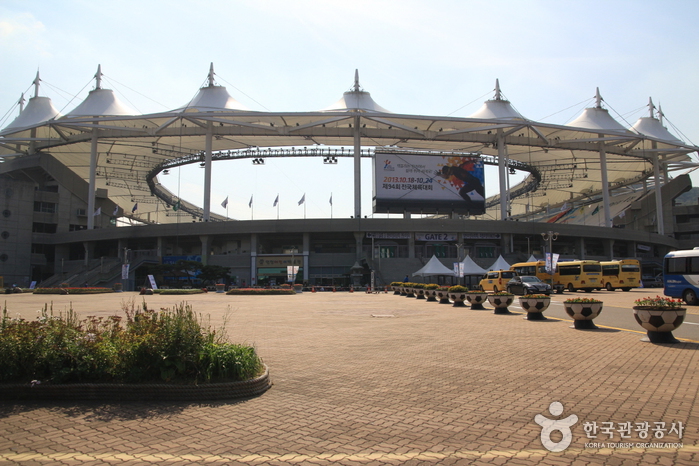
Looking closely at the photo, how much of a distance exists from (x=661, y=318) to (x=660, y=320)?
0.18 ft

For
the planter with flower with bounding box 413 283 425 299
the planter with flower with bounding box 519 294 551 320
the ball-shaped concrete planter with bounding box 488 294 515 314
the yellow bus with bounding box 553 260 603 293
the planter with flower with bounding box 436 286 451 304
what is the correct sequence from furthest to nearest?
the yellow bus with bounding box 553 260 603 293 < the planter with flower with bounding box 413 283 425 299 < the planter with flower with bounding box 436 286 451 304 < the ball-shaped concrete planter with bounding box 488 294 515 314 < the planter with flower with bounding box 519 294 551 320

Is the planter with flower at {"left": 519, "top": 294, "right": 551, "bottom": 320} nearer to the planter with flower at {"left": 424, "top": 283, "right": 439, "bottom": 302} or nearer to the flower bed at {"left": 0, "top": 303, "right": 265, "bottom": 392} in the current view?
the flower bed at {"left": 0, "top": 303, "right": 265, "bottom": 392}

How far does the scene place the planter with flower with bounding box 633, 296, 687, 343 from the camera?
34.7ft

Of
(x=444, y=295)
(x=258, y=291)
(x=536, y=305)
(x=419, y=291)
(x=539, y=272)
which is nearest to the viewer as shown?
(x=536, y=305)

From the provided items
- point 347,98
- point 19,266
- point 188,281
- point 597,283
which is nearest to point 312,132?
point 347,98

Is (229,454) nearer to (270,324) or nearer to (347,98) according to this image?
(270,324)

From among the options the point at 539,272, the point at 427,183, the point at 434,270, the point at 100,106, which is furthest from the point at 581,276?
the point at 100,106

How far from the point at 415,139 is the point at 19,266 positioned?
57.2 meters

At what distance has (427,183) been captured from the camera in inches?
2502

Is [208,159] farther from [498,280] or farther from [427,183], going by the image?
[498,280]

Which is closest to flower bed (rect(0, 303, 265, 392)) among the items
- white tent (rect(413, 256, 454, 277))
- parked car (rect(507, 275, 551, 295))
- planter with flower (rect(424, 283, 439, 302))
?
planter with flower (rect(424, 283, 439, 302))

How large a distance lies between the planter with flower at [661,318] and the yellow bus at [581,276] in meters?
28.5

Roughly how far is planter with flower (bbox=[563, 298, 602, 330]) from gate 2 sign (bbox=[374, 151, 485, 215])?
48583 mm

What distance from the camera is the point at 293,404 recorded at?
6.36m
